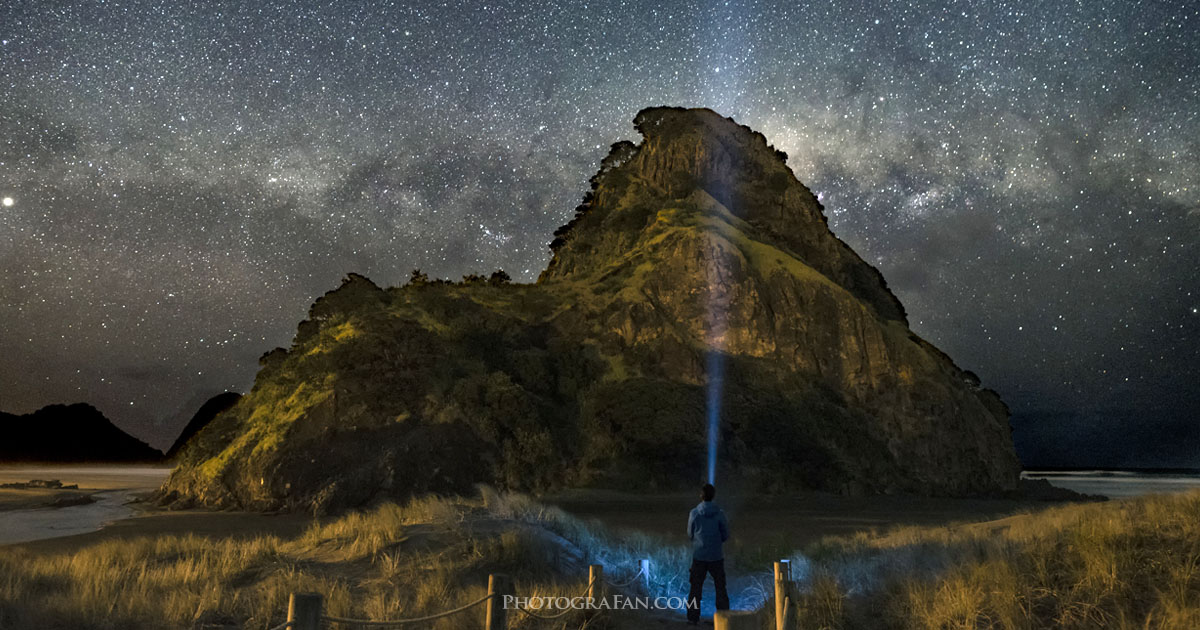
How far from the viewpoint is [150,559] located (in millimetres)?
14125

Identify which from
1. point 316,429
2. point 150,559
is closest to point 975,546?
point 150,559

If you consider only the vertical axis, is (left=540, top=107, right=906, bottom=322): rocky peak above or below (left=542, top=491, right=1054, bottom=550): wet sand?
above

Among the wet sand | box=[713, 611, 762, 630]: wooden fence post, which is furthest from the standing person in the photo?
the wet sand

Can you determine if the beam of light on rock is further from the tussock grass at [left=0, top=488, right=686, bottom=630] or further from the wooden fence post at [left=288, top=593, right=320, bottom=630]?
the wooden fence post at [left=288, top=593, right=320, bottom=630]

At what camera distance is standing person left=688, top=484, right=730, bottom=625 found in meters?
11.2

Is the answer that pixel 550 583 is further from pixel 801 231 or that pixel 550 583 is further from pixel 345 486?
pixel 801 231

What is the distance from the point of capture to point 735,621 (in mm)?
5586

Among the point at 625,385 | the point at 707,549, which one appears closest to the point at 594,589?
the point at 707,549

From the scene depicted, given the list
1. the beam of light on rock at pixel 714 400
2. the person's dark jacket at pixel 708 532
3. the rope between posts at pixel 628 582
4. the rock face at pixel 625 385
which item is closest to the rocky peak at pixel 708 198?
the rock face at pixel 625 385

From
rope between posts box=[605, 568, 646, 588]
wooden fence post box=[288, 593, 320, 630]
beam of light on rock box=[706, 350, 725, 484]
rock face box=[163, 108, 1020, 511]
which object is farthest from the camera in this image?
beam of light on rock box=[706, 350, 725, 484]

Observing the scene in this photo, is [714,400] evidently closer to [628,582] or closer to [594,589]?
[628,582]

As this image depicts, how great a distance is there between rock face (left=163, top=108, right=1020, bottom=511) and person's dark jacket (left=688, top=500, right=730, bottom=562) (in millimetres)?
23569

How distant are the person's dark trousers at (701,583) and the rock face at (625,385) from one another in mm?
23218

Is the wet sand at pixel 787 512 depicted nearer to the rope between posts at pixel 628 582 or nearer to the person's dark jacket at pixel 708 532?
the rope between posts at pixel 628 582
